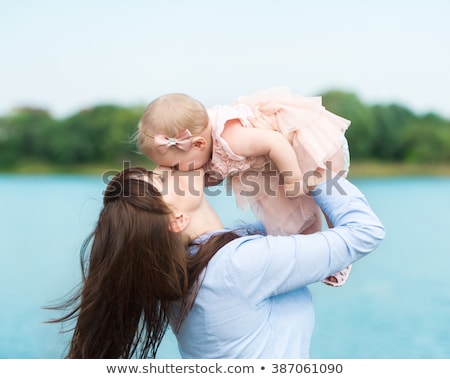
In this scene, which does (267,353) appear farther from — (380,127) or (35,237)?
(380,127)

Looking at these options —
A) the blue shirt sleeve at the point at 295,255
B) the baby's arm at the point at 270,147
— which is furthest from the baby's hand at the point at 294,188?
the blue shirt sleeve at the point at 295,255

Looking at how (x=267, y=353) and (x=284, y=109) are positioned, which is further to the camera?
(x=284, y=109)

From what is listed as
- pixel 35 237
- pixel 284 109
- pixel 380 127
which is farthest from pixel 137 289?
pixel 380 127

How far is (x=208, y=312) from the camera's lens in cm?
107

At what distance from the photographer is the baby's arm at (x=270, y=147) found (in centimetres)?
118

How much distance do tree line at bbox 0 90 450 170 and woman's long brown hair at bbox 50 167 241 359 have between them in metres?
8.78

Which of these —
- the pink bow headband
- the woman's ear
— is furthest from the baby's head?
the woman's ear

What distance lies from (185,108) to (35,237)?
299 inches

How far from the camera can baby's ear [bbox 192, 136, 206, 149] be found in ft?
3.82

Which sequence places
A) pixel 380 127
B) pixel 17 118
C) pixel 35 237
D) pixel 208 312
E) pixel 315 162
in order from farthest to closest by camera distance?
pixel 17 118 < pixel 380 127 < pixel 35 237 < pixel 315 162 < pixel 208 312

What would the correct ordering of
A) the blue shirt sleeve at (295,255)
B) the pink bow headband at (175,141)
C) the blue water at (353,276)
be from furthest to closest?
the blue water at (353,276)
the pink bow headband at (175,141)
the blue shirt sleeve at (295,255)

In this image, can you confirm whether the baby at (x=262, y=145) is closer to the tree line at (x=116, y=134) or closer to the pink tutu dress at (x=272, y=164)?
the pink tutu dress at (x=272, y=164)

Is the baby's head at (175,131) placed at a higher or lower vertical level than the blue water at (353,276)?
higher

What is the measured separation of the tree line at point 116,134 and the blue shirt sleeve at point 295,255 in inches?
344
